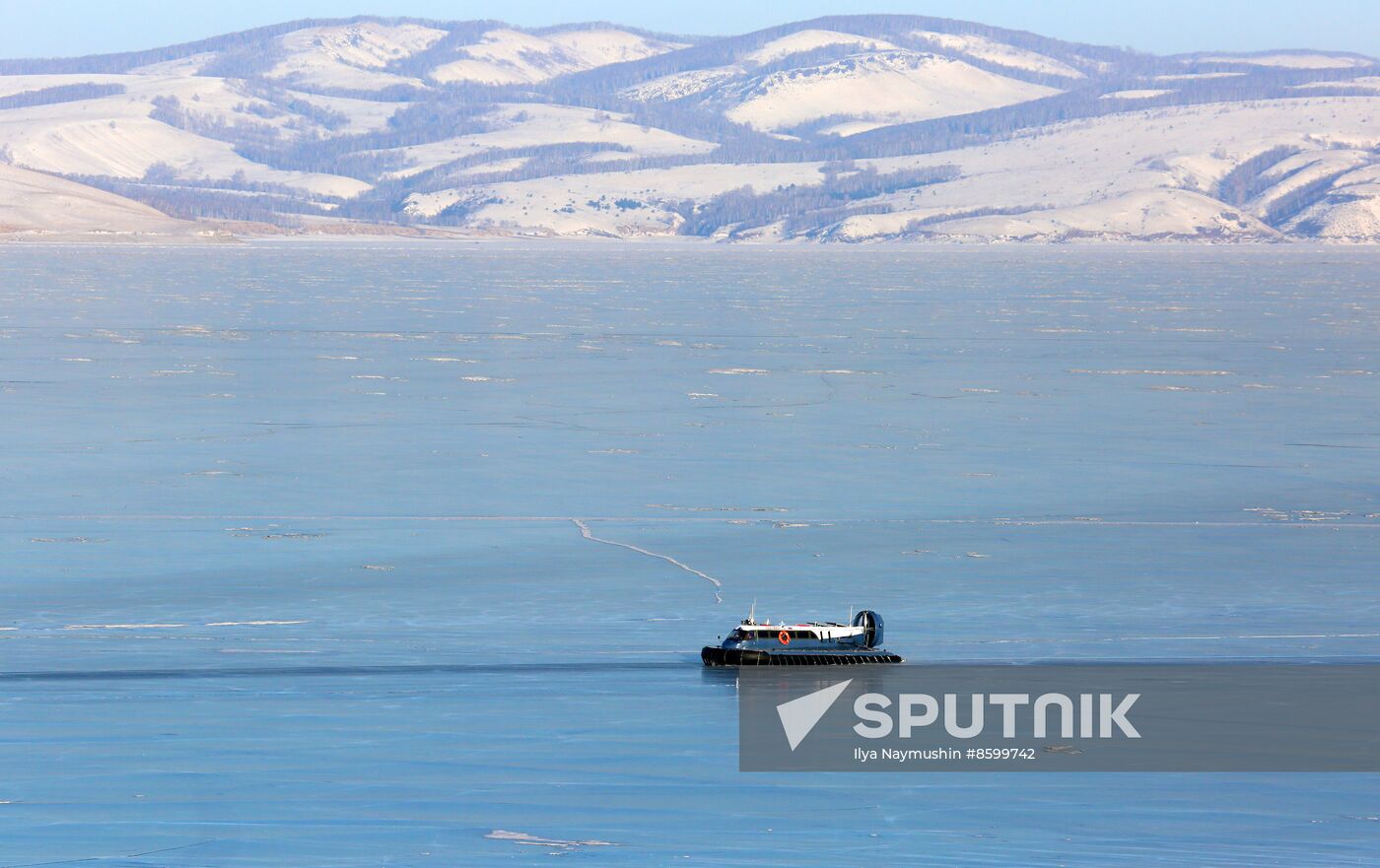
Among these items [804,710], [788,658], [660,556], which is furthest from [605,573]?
[804,710]

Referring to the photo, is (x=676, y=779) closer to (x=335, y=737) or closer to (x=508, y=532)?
(x=335, y=737)

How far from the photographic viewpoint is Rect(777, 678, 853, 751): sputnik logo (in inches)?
563

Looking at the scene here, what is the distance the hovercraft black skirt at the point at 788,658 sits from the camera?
16281mm

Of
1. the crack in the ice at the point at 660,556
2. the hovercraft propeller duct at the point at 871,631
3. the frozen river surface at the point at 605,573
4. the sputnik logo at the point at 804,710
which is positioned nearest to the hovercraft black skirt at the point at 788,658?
the hovercraft propeller duct at the point at 871,631

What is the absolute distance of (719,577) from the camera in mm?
20469

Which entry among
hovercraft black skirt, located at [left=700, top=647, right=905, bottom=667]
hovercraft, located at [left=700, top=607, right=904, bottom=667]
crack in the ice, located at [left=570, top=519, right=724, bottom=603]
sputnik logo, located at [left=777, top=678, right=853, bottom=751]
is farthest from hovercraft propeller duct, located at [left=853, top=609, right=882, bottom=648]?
crack in the ice, located at [left=570, top=519, right=724, bottom=603]

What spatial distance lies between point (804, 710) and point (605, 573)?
6.00 metres

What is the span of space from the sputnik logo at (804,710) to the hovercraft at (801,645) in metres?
0.63

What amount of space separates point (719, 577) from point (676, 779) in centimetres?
763

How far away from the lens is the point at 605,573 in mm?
20672

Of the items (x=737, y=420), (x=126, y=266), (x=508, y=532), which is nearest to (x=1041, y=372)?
(x=737, y=420)

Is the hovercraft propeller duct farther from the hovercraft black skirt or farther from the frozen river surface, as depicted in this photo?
the frozen river surface

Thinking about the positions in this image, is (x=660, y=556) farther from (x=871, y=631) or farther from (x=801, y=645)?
(x=871, y=631)

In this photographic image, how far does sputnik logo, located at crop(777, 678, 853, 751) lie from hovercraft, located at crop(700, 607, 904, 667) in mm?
626
